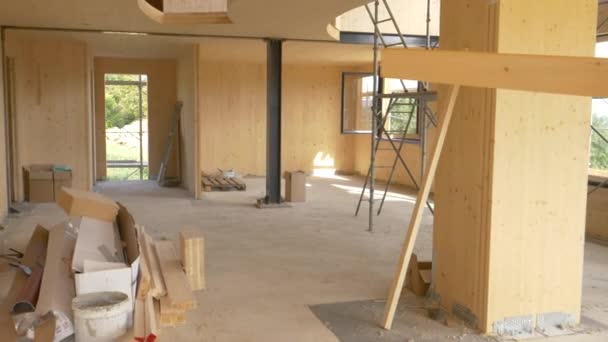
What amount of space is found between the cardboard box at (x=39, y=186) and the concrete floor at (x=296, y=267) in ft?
0.83

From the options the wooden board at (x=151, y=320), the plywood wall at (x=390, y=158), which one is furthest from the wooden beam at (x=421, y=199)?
the plywood wall at (x=390, y=158)

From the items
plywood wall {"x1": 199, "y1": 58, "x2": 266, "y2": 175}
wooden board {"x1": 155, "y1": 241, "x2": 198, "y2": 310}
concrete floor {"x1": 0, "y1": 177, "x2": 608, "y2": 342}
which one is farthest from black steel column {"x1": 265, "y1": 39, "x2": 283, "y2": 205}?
plywood wall {"x1": 199, "y1": 58, "x2": 266, "y2": 175}

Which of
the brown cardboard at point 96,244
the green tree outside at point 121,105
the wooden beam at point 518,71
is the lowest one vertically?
the brown cardboard at point 96,244

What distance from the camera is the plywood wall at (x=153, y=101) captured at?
10.8 meters

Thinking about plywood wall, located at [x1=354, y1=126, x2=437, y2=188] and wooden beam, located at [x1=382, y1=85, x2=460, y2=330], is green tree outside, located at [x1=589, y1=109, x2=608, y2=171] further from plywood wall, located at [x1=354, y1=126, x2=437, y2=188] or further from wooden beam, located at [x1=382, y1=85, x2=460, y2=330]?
wooden beam, located at [x1=382, y1=85, x2=460, y2=330]

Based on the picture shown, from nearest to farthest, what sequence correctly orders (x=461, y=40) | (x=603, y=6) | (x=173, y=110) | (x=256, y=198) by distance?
1. (x=461, y=40)
2. (x=603, y=6)
3. (x=256, y=198)
4. (x=173, y=110)

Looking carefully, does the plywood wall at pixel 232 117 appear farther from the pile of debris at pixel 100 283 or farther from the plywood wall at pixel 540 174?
the plywood wall at pixel 540 174

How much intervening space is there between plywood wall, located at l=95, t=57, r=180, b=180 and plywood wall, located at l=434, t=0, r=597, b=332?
27.1 feet

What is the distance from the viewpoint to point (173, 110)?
11.2 metres

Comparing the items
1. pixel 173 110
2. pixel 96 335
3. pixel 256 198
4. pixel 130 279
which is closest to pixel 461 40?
pixel 130 279

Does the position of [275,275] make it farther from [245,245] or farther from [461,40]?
[461,40]

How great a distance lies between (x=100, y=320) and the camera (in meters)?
3.13

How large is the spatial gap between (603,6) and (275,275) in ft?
16.1

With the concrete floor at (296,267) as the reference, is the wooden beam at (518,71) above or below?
above
